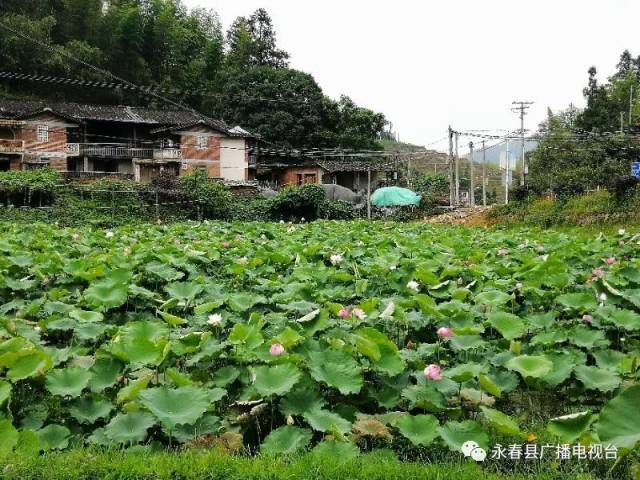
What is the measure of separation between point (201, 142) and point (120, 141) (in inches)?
196

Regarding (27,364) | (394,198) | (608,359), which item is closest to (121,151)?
(394,198)

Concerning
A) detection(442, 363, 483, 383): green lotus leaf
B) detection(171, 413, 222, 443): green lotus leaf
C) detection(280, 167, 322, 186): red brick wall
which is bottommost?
detection(171, 413, 222, 443): green lotus leaf

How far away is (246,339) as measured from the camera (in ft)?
9.36

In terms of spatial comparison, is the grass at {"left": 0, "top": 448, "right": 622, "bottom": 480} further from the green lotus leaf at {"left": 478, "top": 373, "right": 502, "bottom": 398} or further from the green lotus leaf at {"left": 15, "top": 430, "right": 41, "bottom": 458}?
the green lotus leaf at {"left": 478, "top": 373, "right": 502, "bottom": 398}

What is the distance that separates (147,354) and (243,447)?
2.21 ft

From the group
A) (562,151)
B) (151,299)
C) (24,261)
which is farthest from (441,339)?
(562,151)

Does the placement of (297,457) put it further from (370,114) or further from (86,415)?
(370,114)

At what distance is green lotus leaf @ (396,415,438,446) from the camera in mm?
2182

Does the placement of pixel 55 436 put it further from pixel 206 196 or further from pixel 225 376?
pixel 206 196

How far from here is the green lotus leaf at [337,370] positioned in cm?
245

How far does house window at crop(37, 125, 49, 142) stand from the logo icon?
30296mm

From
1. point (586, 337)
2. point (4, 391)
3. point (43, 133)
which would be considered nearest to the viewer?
point (4, 391)

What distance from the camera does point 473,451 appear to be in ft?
7.03

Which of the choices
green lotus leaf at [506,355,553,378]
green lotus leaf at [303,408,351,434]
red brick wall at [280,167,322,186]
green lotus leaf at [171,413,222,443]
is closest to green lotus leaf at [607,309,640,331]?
green lotus leaf at [506,355,553,378]
